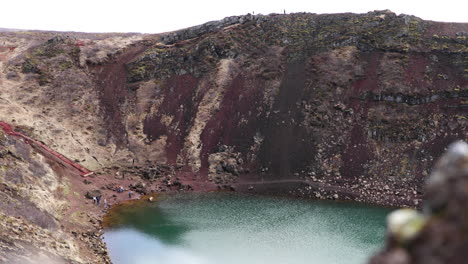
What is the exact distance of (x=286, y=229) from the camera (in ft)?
170

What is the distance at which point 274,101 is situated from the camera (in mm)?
81625

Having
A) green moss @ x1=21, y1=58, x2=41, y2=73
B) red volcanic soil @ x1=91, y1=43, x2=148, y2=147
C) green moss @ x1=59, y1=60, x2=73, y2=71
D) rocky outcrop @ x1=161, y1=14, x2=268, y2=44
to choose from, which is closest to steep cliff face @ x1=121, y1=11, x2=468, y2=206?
red volcanic soil @ x1=91, y1=43, x2=148, y2=147

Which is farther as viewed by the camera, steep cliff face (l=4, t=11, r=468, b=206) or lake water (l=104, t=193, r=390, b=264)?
steep cliff face (l=4, t=11, r=468, b=206)

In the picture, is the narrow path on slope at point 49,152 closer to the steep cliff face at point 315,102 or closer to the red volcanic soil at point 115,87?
the red volcanic soil at point 115,87

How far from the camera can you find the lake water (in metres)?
44.5

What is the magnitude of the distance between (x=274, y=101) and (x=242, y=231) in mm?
38061

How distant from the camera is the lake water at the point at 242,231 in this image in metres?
44.5

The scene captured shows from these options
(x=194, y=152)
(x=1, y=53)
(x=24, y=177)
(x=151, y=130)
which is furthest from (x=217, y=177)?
(x=1, y=53)

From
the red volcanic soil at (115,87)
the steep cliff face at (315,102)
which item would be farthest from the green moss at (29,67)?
the steep cliff face at (315,102)

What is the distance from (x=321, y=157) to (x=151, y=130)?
38.8m

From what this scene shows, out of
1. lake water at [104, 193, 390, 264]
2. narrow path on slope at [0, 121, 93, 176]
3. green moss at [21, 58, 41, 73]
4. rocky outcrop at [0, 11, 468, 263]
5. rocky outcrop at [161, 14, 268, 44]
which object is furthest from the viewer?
rocky outcrop at [161, 14, 268, 44]

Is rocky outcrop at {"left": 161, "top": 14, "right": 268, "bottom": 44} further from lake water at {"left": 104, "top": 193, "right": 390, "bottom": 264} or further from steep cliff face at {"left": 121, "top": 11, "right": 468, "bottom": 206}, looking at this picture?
lake water at {"left": 104, "top": 193, "right": 390, "bottom": 264}

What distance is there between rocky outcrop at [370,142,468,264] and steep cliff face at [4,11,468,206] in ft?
201

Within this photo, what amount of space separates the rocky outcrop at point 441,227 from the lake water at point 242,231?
38.6 metres
